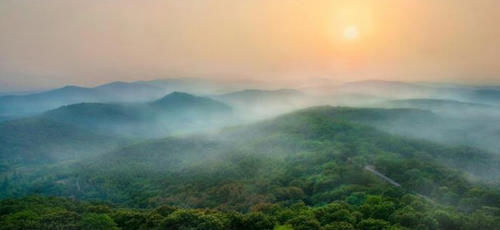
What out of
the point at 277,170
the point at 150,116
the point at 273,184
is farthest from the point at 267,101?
the point at 273,184

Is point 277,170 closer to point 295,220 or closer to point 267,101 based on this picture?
point 295,220

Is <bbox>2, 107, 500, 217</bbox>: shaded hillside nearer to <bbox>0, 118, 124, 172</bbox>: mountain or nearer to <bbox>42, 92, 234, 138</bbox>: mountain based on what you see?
<bbox>0, 118, 124, 172</bbox>: mountain

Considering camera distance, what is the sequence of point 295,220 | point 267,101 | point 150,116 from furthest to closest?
point 150,116
point 267,101
point 295,220

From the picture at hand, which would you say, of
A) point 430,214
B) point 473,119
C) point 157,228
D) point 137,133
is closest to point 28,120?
point 137,133

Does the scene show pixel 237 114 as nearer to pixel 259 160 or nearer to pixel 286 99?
pixel 286 99

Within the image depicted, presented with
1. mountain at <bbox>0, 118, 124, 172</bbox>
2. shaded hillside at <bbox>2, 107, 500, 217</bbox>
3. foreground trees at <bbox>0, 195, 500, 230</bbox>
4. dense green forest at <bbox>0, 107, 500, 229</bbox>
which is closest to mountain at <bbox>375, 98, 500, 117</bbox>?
dense green forest at <bbox>0, 107, 500, 229</bbox>

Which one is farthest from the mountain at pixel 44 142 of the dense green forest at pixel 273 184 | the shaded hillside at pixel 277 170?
the shaded hillside at pixel 277 170
